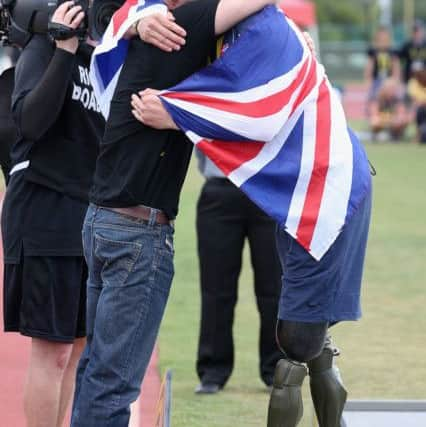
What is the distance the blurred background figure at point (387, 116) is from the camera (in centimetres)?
2588

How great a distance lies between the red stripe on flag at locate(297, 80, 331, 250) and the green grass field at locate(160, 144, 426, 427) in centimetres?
157

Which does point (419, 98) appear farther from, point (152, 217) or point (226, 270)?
point (152, 217)

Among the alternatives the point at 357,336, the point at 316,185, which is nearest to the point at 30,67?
the point at 316,185

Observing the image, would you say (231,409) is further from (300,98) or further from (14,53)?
(300,98)

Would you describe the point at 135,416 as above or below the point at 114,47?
below

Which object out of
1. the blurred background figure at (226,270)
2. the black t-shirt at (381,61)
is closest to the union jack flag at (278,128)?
the blurred background figure at (226,270)

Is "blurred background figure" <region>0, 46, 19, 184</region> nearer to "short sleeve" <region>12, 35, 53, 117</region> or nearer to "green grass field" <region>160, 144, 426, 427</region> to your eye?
"short sleeve" <region>12, 35, 53, 117</region>

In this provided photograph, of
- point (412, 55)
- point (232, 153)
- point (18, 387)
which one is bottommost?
point (412, 55)

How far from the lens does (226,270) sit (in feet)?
24.7

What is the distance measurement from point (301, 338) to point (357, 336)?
4.53 metres

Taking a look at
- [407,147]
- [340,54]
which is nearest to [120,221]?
[407,147]

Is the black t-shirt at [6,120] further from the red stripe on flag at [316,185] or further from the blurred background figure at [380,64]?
the blurred background figure at [380,64]

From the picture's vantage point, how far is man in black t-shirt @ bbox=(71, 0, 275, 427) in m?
4.38

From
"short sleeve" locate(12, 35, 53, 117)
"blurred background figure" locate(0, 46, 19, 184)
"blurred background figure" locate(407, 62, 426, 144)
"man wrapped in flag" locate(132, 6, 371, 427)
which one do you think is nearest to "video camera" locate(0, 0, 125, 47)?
"short sleeve" locate(12, 35, 53, 117)
